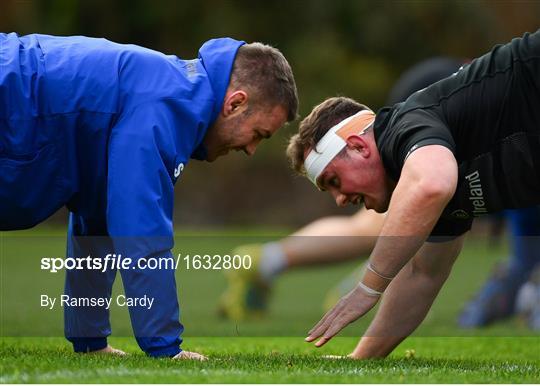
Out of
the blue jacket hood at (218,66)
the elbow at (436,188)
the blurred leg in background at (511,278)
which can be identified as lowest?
the blurred leg in background at (511,278)

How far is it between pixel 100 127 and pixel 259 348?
1609 mm

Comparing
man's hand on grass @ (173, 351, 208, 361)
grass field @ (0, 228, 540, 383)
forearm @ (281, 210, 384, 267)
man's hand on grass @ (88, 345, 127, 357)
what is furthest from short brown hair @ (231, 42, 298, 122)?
forearm @ (281, 210, 384, 267)

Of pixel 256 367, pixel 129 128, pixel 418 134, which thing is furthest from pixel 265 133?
pixel 256 367

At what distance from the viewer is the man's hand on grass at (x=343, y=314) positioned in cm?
377

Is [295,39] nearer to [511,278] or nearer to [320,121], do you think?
[511,278]

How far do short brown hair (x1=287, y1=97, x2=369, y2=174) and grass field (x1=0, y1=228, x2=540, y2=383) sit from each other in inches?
28.1

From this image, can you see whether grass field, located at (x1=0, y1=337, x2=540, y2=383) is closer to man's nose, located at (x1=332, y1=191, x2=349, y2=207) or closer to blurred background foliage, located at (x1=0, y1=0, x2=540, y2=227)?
man's nose, located at (x1=332, y1=191, x2=349, y2=207)

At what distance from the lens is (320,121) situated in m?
4.38

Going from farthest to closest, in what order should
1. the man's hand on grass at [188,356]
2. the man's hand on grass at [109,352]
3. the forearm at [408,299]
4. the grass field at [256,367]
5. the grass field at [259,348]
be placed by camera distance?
the forearm at [408,299], the man's hand on grass at [109,352], the man's hand on grass at [188,356], the grass field at [259,348], the grass field at [256,367]

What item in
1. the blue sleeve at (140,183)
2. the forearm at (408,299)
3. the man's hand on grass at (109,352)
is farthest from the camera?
the forearm at (408,299)

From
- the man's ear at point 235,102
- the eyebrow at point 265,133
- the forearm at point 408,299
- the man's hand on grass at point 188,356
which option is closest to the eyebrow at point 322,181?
the eyebrow at point 265,133

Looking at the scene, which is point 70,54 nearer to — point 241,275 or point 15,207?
point 15,207

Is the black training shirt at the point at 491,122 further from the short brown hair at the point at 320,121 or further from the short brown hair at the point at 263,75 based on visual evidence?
the short brown hair at the point at 263,75

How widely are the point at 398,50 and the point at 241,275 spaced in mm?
16409
